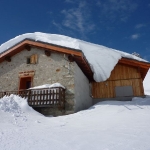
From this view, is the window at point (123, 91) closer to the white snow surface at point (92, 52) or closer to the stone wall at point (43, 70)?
the white snow surface at point (92, 52)

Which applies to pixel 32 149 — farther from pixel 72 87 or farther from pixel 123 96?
pixel 123 96

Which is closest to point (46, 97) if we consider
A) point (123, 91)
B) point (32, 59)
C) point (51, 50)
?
point (51, 50)

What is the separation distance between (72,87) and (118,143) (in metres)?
5.94

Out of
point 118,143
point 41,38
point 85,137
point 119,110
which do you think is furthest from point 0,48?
point 118,143

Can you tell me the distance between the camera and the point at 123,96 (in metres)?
12.7

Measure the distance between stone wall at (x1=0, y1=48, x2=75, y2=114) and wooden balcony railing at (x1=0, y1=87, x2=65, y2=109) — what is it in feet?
1.93

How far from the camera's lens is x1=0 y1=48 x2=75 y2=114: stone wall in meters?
9.65

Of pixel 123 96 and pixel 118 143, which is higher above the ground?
pixel 123 96

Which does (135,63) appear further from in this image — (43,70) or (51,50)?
(43,70)

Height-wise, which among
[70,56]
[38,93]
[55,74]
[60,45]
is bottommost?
[38,93]

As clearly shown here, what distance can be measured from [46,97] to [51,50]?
3117 millimetres

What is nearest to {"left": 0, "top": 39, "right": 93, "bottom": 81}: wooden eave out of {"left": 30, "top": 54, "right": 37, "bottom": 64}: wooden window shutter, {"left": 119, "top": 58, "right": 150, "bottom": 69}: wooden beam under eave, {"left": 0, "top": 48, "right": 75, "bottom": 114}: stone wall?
{"left": 0, "top": 48, "right": 75, "bottom": 114}: stone wall

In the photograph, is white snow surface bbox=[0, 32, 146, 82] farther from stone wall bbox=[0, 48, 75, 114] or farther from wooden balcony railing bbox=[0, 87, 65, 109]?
wooden balcony railing bbox=[0, 87, 65, 109]

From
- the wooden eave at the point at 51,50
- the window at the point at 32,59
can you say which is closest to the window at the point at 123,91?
the wooden eave at the point at 51,50
